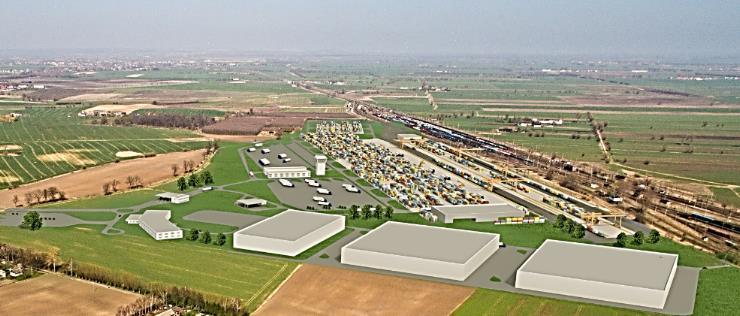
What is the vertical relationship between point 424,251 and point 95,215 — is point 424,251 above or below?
above

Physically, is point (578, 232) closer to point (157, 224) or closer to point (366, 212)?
point (366, 212)

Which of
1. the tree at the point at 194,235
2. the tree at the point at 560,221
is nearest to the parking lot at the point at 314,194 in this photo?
the tree at the point at 194,235

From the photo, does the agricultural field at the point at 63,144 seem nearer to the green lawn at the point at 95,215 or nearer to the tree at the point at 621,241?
the green lawn at the point at 95,215

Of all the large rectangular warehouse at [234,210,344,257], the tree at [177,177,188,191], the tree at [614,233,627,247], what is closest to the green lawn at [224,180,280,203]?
the tree at [177,177,188,191]

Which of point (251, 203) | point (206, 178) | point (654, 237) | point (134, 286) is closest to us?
point (134, 286)

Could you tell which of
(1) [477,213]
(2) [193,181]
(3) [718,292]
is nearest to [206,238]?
(2) [193,181]

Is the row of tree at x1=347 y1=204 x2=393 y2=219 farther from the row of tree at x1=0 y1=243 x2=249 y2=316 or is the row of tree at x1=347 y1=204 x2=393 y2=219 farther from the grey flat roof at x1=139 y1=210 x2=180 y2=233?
the row of tree at x1=0 y1=243 x2=249 y2=316

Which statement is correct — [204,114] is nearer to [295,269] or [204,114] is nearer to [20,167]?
[20,167]
